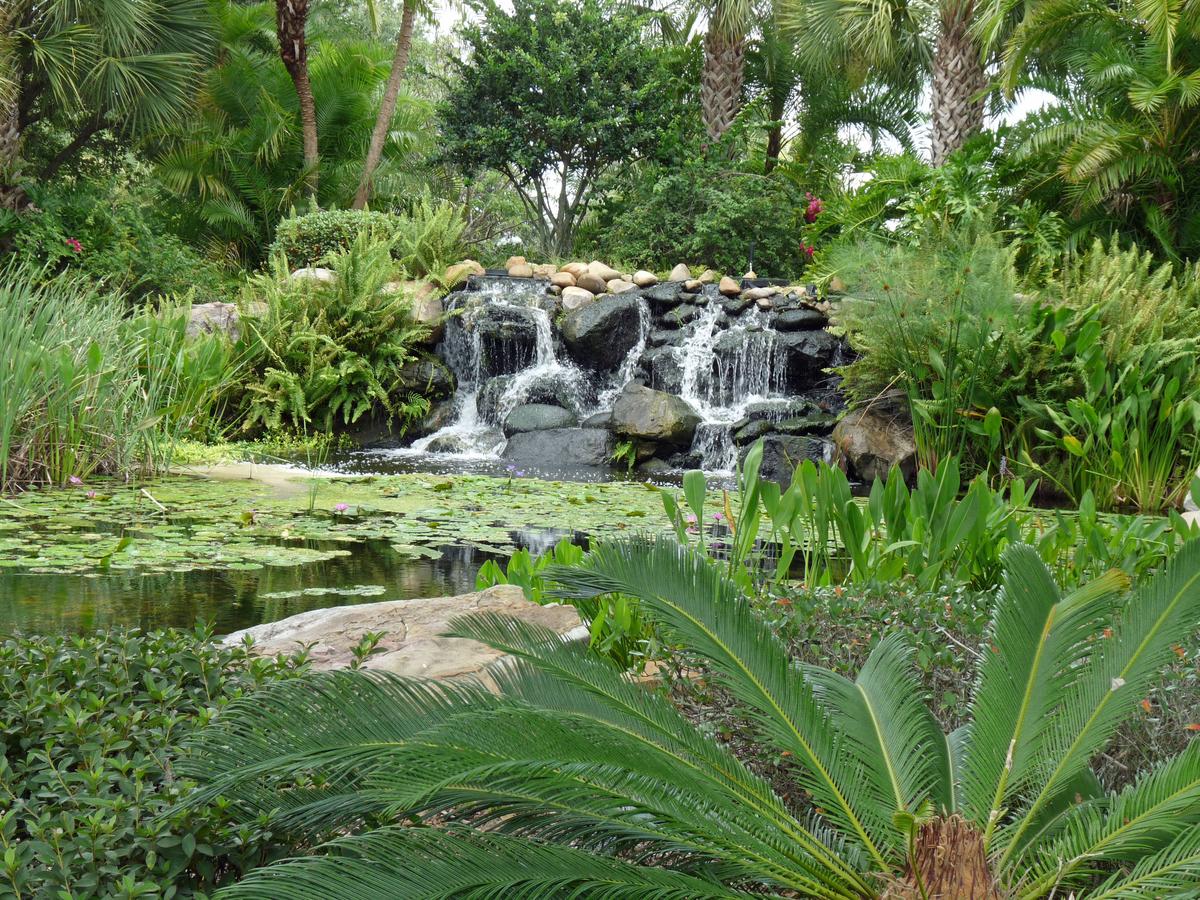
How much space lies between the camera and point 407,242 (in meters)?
13.5

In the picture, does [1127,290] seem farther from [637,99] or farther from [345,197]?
[345,197]

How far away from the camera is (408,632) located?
2926 millimetres

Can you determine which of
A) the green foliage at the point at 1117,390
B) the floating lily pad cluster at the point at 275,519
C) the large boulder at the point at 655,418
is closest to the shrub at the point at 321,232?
the large boulder at the point at 655,418

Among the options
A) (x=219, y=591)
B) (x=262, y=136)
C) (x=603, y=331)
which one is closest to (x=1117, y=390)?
(x=603, y=331)

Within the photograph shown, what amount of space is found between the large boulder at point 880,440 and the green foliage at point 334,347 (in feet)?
16.2

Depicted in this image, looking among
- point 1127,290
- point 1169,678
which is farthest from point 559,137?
point 1169,678

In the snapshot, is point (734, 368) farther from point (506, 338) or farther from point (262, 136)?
point (262, 136)

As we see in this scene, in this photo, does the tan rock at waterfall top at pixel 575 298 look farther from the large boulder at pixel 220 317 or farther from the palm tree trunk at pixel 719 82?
the palm tree trunk at pixel 719 82

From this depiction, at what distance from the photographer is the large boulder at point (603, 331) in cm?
1188

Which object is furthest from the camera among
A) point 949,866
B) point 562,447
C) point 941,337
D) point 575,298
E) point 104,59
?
point 104,59

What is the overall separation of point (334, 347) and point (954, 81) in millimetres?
9083

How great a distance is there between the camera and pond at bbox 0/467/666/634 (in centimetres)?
411

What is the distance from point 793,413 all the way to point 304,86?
10.3 metres

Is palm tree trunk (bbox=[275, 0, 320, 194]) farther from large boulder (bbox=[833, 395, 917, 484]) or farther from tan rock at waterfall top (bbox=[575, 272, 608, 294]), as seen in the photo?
large boulder (bbox=[833, 395, 917, 484])
